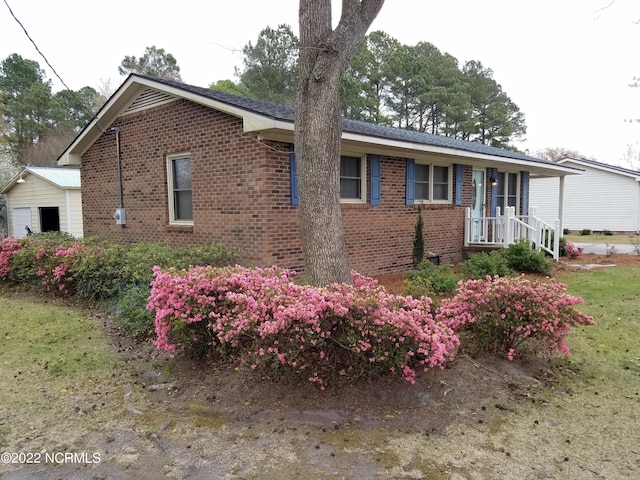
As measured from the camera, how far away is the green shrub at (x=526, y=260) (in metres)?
9.57

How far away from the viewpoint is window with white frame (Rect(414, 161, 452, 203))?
10570 millimetres

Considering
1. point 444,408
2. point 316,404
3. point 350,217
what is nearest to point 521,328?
point 444,408

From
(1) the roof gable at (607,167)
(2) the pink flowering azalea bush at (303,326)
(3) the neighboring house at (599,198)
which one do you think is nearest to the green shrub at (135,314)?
(2) the pink flowering azalea bush at (303,326)

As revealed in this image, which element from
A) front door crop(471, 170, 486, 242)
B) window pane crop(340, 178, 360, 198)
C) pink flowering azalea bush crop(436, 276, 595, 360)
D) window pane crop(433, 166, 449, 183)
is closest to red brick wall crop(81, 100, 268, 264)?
window pane crop(340, 178, 360, 198)

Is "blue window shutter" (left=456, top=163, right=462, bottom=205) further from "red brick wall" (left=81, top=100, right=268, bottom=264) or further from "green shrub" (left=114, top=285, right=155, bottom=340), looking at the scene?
"green shrub" (left=114, top=285, right=155, bottom=340)

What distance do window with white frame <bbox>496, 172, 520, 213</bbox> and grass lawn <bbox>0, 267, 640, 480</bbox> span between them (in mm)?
9612

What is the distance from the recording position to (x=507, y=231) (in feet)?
36.4

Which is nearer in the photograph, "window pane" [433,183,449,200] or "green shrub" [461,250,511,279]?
"green shrub" [461,250,511,279]

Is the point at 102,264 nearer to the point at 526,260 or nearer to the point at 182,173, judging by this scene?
the point at 182,173

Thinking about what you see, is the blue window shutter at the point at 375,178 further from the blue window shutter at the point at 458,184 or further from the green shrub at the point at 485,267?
the blue window shutter at the point at 458,184

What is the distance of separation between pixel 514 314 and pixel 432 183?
7.16 m

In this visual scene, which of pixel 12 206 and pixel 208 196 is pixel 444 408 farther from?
pixel 12 206

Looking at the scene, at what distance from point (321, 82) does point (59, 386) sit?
369 cm

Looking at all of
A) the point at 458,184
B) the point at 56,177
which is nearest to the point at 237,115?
the point at 458,184
